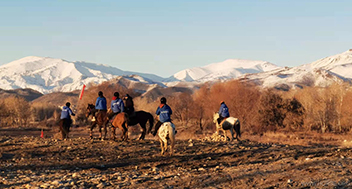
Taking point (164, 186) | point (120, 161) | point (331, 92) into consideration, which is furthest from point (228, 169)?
point (331, 92)

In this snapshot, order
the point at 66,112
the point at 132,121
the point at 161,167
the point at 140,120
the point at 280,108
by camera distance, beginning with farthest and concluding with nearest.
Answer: the point at 280,108
the point at 66,112
the point at 140,120
the point at 132,121
the point at 161,167

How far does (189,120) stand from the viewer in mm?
63562

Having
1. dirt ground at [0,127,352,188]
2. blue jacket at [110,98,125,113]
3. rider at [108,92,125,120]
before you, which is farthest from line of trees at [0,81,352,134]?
dirt ground at [0,127,352,188]

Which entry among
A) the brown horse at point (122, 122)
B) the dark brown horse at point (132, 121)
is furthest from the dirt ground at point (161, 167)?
the dark brown horse at point (132, 121)

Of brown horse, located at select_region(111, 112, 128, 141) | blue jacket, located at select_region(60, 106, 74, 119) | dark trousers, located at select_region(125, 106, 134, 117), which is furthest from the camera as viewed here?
blue jacket, located at select_region(60, 106, 74, 119)

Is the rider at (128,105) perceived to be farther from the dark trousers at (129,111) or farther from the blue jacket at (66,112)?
the blue jacket at (66,112)

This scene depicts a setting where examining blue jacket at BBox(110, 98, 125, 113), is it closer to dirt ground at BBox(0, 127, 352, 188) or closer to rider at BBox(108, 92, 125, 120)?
rider at BBox(108, 92, 125, 120)

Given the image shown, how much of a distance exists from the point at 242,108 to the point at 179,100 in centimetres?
1698

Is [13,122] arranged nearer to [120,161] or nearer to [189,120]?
[189,120]

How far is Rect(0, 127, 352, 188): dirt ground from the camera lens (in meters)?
10.2

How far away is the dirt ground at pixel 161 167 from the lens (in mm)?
10242

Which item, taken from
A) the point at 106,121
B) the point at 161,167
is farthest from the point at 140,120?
the point at 161,167

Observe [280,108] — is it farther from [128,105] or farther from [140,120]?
[128,105]

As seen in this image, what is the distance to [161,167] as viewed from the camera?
1294cm
